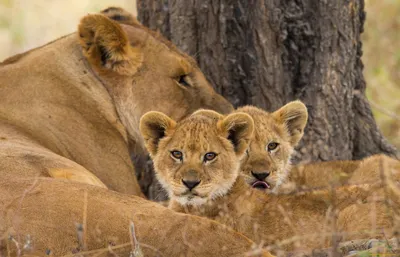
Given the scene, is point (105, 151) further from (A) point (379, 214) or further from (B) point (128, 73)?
(A) point (379, 214)

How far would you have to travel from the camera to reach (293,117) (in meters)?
5.57

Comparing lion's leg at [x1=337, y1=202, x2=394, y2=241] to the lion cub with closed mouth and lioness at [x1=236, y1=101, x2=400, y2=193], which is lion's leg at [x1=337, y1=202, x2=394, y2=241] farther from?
lioness at [x1=236, y1=101, x2=400, y2=193]

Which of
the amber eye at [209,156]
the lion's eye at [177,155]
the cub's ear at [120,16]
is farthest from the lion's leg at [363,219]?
the cub's ear at [120,16]

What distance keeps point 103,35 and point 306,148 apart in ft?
5.55

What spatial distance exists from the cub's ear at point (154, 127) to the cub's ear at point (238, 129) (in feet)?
0.97

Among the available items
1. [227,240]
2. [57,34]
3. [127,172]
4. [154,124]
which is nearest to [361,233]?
[227,240]

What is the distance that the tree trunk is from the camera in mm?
6113

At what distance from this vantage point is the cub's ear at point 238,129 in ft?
15.6

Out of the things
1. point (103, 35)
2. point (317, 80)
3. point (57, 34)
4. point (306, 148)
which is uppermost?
point (103, 35)

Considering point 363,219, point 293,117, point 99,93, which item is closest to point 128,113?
point 99,93

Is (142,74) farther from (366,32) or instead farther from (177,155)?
(366,32)

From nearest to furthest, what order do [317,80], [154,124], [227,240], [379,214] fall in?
[227,240]
[379,214]
[154,124]
[317,80]

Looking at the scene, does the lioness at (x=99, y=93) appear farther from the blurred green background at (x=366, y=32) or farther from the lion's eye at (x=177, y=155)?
the blurred green background at (x=366, y=32)

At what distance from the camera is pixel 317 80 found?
245 inches
